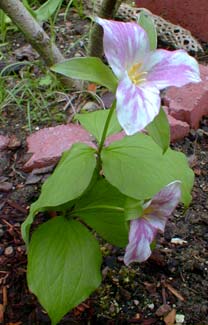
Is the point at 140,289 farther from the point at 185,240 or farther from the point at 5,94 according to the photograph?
the point at 5,94

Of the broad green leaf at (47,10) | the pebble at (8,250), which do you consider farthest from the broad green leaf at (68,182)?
the broad green leaf at (47,10)

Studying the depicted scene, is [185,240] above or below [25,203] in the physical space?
below

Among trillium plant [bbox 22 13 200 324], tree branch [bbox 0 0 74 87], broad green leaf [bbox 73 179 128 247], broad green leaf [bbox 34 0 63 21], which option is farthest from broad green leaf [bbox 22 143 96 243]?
broad green leaf [bbox 34 0 63 21]

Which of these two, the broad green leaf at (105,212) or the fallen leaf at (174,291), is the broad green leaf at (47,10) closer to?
the broad green leaf at (105,212)

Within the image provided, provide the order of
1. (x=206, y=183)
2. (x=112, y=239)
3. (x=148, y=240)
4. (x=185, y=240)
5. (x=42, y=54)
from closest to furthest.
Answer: (x=148, y=240) < (x=112, y=239) < (x=185, y=240) < (x=206, y=183) < (x=42, y=54)

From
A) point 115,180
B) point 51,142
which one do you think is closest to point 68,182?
point 115,180

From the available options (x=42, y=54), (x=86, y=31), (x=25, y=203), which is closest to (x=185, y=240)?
(x=25, y=203)
